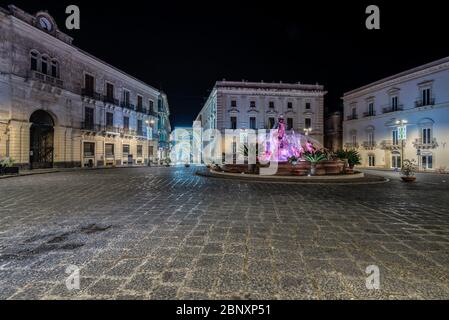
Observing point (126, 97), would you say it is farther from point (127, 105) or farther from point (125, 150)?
point (125, 150)

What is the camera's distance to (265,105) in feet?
122

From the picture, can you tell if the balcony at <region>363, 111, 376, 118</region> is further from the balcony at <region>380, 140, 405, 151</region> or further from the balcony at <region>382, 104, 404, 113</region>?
the balcony at <region>380, 140, 405, 151</region>

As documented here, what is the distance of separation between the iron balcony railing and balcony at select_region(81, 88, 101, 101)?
106 inches

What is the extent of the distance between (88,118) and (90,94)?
2.57 metres

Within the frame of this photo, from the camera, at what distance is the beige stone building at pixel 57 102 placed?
1914 cm

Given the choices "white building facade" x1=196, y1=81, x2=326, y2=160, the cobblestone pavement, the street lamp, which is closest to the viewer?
the cobblestone pavement

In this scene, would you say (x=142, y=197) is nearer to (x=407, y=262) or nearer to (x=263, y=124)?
(x=407, y=262)

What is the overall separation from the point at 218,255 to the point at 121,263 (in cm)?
123

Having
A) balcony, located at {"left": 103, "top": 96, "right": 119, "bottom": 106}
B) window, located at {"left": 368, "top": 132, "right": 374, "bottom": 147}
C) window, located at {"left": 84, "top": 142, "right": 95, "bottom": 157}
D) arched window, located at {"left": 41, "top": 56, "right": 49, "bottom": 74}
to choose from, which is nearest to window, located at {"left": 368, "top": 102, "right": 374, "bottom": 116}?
window, located at {"left": 368, "top": 132, "right": 374, "bottom": 147}

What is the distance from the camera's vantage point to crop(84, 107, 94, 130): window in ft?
87.2

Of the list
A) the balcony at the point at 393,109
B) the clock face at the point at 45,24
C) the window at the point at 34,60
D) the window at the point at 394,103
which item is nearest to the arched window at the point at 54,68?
A: the window at the point at 34,60

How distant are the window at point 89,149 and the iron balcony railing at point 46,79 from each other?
6563mm

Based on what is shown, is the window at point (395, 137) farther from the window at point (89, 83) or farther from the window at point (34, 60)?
the window at point (34, 60)

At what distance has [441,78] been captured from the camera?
24.2 meters
